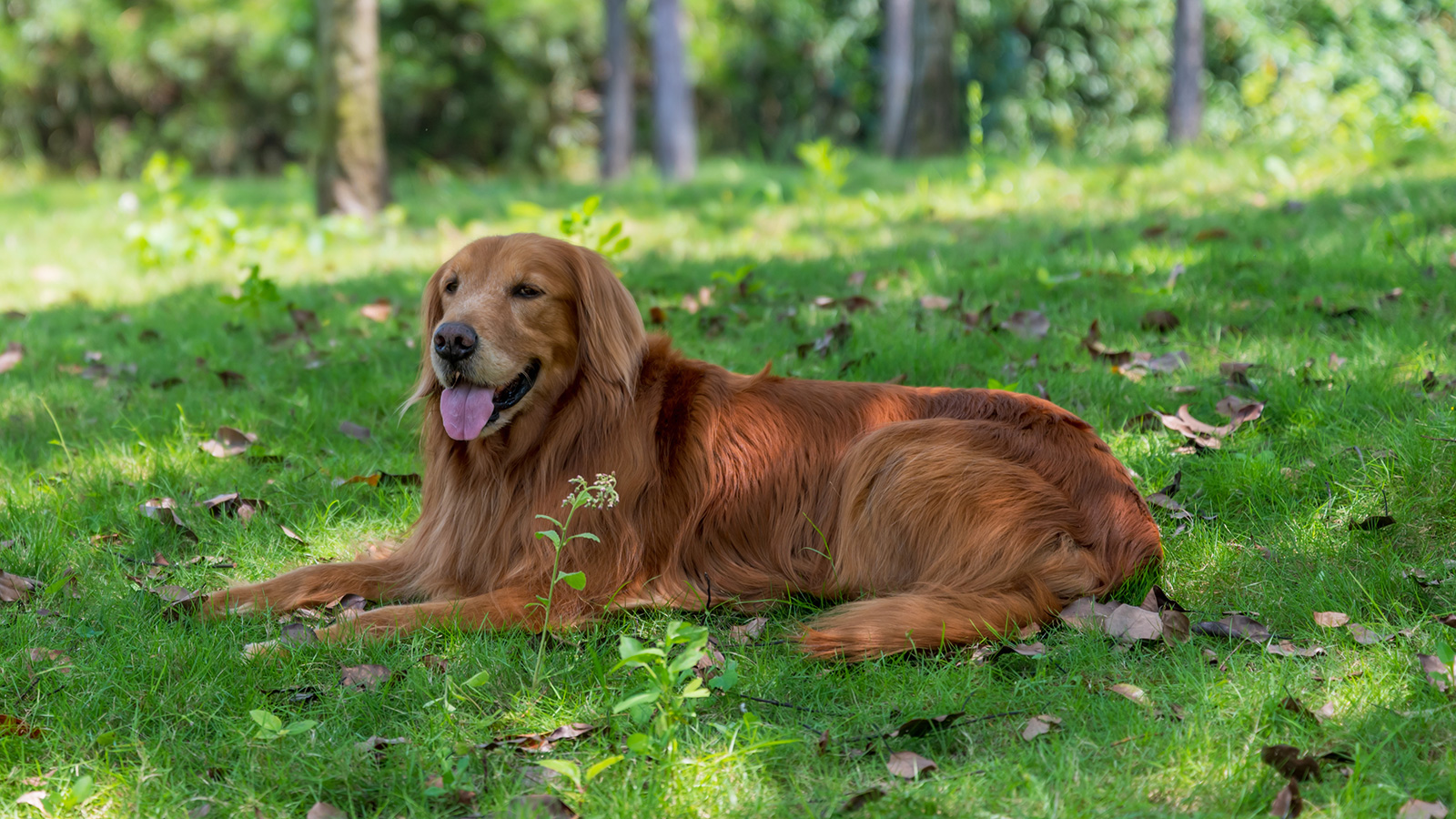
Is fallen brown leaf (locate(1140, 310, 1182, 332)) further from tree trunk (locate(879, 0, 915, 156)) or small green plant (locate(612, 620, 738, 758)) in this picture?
tree trunk (locate(879, 0, 915, 156))

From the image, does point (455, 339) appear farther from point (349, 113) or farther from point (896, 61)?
point (896, 61)

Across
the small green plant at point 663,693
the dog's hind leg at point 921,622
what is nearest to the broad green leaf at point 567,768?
the small green plant at point 663,693

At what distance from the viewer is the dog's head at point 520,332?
3.12 meters

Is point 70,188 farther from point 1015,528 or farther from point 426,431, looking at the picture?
point 1015,528

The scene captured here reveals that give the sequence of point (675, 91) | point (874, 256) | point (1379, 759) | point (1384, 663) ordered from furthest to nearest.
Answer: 1. point (675, 91)
2. point (874, 256)
3. point (1384, 663)
4. point (1379, 759)

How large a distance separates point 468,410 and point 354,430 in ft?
4.94

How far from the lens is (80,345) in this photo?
18.4 feet

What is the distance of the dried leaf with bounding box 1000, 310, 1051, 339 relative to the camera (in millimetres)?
5016

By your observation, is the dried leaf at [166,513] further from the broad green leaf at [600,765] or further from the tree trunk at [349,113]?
the tree trunk at [349,113]

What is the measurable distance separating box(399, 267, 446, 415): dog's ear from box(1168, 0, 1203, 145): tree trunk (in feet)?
27.5

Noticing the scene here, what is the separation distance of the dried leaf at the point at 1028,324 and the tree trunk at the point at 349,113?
5.17m

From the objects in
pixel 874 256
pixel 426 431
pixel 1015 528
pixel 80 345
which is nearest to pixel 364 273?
pixel 80 345

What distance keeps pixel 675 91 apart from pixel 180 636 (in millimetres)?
9208

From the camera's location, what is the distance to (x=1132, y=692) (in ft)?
8.26
